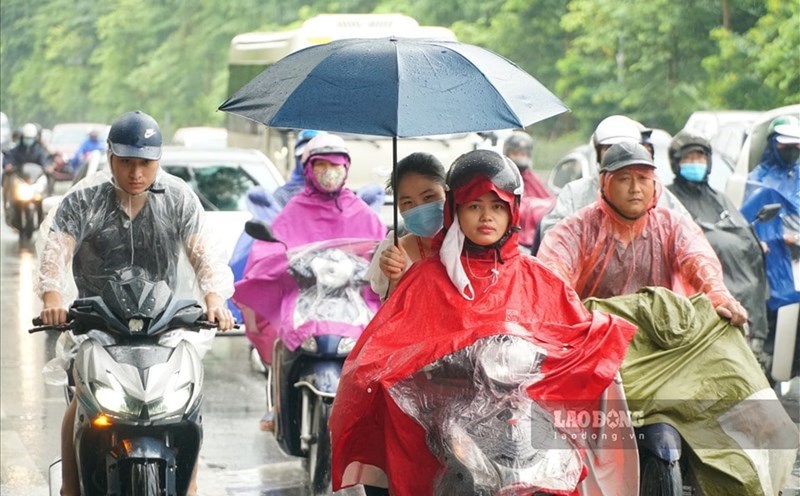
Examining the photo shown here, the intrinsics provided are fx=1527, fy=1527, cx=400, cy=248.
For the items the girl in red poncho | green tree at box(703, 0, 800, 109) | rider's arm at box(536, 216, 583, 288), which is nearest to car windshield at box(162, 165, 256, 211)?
rider's arm at box(536, 216, 583, 288)

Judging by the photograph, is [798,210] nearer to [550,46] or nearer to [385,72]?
[385,72]

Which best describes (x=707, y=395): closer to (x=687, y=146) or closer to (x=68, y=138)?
(x=687, y=146)

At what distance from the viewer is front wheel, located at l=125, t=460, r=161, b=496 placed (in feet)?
18.2

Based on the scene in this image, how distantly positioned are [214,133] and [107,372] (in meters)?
32.6

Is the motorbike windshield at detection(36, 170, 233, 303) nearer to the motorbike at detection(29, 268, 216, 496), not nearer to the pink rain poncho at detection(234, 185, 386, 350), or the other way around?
the motorbike at detection(29, 268, 216, 496)

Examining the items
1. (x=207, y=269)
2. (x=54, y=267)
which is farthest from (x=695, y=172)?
(x=54, y=267)

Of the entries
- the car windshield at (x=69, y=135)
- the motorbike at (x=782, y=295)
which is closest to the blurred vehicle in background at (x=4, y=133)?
the car windshield at (x=69, y=135)

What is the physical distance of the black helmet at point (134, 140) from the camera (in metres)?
6.13

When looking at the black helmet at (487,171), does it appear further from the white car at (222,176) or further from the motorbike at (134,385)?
the white car at (222,176)

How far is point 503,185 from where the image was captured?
16.4 feet

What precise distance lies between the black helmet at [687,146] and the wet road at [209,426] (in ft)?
9.72

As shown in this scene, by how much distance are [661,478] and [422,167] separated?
153cm

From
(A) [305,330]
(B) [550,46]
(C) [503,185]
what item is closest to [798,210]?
(A) [305,330]

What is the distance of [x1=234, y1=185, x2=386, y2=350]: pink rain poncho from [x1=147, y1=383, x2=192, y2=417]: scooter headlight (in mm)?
2241
